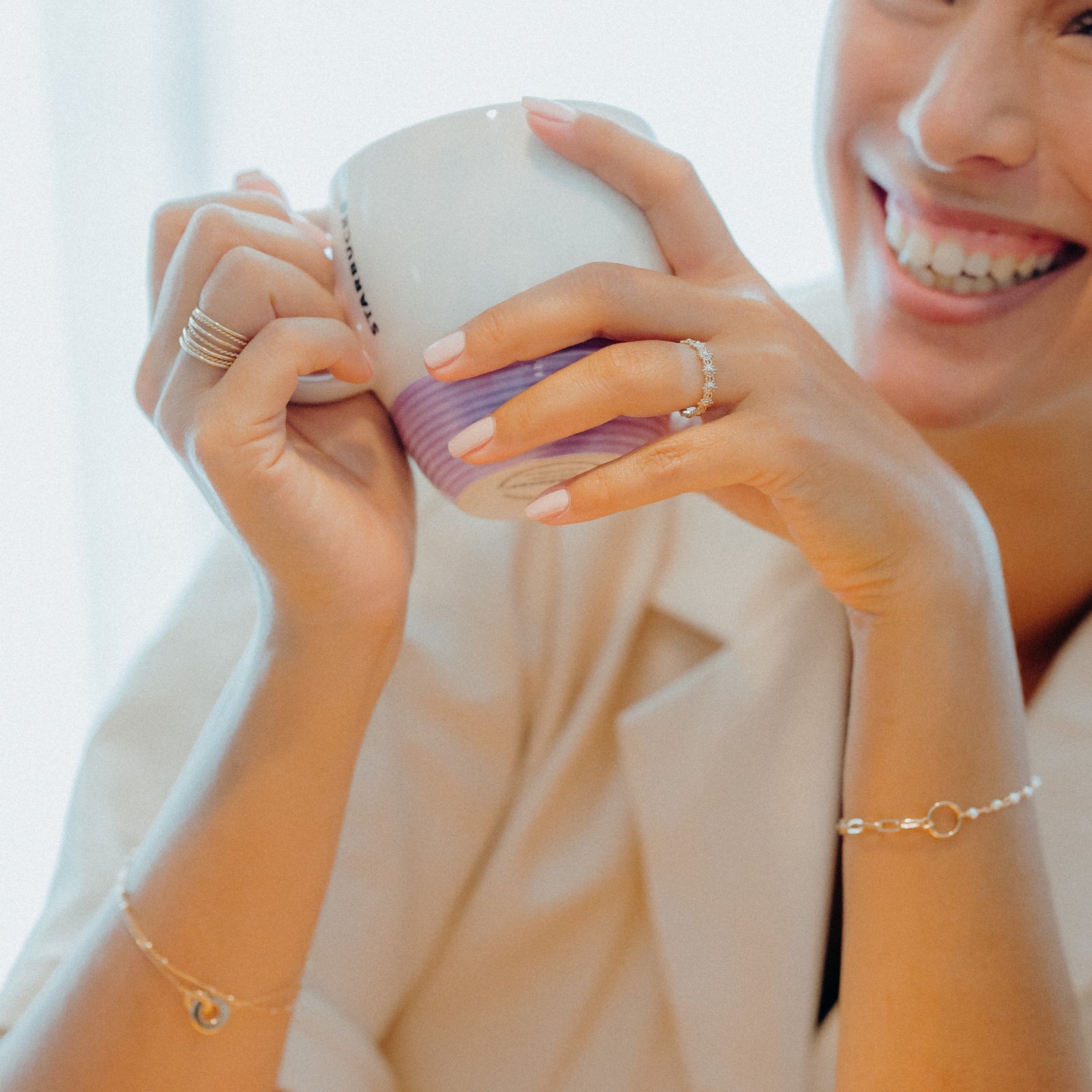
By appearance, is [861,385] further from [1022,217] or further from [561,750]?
[561,750]

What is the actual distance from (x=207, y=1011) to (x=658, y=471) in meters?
0.43

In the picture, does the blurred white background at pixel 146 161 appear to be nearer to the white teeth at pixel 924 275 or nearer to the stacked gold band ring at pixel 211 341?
the white teeth at pixel 924 275

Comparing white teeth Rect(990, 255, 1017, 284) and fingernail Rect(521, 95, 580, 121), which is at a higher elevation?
fingernail Rect(521, 95, 580, 121)

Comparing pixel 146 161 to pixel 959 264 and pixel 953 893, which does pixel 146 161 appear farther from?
pixel 953 893

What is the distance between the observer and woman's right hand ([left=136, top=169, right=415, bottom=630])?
623 millimetres

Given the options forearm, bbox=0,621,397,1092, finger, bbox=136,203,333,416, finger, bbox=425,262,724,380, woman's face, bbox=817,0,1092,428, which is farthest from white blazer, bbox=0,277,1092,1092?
finger, bbox=425,262,724,380

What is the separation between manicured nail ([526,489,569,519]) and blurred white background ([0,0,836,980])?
101 centimetres

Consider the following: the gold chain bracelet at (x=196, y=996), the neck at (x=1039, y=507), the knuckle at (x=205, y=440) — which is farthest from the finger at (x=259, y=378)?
the neck at (x=1039, y=507)

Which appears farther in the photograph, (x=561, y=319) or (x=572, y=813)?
(x=572, y=813)

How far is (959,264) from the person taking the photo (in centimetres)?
87

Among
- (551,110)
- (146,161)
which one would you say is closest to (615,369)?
(551,110)

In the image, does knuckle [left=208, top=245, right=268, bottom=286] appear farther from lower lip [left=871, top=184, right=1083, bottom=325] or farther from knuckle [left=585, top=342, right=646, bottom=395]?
lower lip [left=871, top=184, right=1083, bottom=325]

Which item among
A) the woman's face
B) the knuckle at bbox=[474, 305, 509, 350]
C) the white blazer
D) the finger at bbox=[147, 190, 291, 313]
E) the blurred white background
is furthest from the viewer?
the blurred white background

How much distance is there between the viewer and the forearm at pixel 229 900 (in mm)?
724
